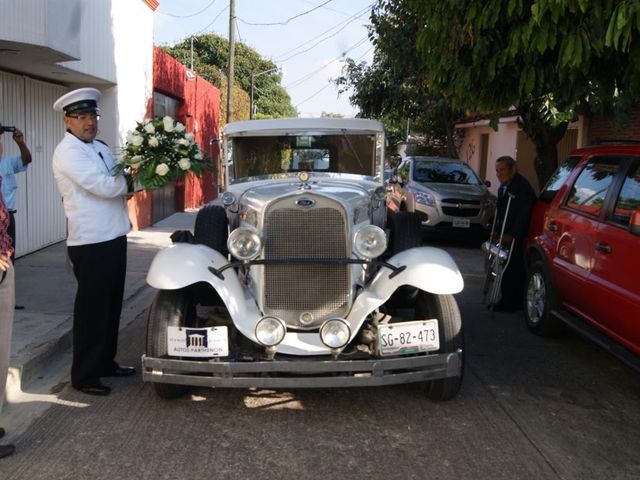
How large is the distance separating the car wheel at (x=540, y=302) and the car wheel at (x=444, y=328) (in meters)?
1.98

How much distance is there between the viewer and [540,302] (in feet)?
21.4

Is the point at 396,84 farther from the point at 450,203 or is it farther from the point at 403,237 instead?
the point at 403,237

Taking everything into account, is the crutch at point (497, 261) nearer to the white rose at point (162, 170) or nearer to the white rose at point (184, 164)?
the white rose at point (184, 164)

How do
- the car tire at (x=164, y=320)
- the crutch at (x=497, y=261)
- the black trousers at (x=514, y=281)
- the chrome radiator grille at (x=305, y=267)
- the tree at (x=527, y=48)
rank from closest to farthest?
1. the tree at (x=527, y=48)
2. the car tire at (x=164, y=320)
3. the chrome radiator grille at (x=305, y=267)
4. the crutch at (x=497, y=261)
5. the black trousers at (x=514, y=281)

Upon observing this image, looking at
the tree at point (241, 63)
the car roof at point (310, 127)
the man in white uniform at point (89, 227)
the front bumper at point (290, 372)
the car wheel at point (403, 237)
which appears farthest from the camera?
the tree at point (241, 63)

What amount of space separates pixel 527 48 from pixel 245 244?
2.30 metres

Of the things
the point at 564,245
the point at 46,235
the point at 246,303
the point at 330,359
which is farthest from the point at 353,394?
the point at 46,235

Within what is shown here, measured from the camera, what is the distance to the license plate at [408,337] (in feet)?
13.9

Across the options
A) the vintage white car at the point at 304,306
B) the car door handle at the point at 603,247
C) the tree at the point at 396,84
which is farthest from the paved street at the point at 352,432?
the tree at the point at 396,84

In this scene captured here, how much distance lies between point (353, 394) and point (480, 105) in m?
2.72

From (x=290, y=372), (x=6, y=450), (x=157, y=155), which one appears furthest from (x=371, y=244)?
(x=6, y=450)

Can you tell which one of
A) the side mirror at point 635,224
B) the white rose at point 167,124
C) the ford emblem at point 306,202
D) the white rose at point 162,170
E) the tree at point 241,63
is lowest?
the side mirror at point 635,224

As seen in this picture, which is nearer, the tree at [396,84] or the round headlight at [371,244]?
the round headlight at [371,244]

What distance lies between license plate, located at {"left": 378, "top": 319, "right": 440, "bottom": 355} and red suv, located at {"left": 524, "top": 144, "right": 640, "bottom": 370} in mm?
1447
